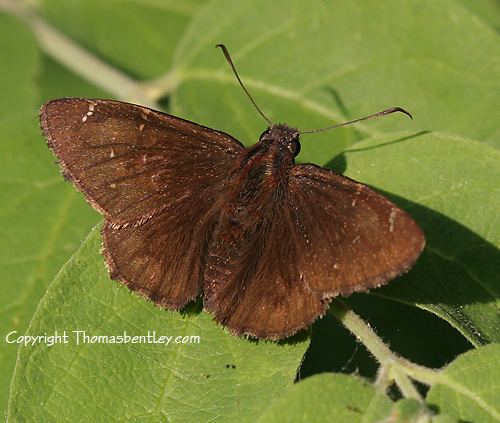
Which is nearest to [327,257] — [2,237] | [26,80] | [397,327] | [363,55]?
[397,327]

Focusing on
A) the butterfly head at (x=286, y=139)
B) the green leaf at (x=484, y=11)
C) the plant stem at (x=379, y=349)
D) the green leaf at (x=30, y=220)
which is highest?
the green leaf at (x=484, y=11)

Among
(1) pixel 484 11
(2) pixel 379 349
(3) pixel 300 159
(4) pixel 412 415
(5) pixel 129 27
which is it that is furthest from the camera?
(5) pixel 129 27

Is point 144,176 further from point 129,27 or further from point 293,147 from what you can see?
point 129,27

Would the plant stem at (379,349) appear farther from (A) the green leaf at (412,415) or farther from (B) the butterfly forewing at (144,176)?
(B) the butterfly forewing at (144,176)

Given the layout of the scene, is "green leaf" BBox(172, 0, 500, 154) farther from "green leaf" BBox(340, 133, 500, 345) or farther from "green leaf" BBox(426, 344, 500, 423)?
"green leaf" BBox(426, 344, 500, 423)

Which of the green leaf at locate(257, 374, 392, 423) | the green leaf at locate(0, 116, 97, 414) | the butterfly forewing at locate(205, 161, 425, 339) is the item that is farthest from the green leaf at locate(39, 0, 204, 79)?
the green leaf at locate(257, 374, 392, 423)

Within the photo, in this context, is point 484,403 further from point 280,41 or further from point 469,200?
point 280,41

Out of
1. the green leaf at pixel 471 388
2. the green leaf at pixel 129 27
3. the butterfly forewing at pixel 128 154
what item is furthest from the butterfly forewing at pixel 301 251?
the green leaf at pixel 129 27

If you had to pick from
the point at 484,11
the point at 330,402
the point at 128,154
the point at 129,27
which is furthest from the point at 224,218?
the point at 129,27
